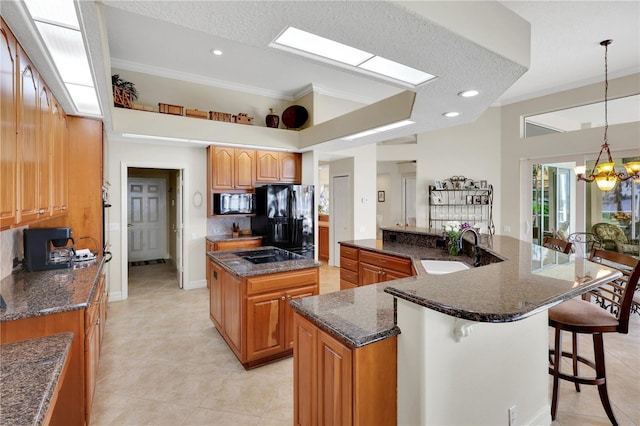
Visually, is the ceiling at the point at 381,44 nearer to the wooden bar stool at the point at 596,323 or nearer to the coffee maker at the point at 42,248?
the coffee maker at the point at 42,248

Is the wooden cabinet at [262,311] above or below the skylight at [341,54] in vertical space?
below

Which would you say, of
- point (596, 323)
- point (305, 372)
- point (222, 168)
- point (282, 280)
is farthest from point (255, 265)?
point (222, 168)

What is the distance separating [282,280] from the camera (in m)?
2.80

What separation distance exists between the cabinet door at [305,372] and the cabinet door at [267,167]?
3.98 meters

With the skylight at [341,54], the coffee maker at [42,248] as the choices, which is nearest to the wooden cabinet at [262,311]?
the coffee maker at [42,248]

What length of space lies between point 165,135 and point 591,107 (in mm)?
6978

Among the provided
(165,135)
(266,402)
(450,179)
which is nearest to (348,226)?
(450,179)

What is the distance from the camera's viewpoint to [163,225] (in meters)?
7.88

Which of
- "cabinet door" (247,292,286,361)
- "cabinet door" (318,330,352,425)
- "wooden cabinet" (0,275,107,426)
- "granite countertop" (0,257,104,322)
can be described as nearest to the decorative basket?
"granite countertop" (0,257,104,322)

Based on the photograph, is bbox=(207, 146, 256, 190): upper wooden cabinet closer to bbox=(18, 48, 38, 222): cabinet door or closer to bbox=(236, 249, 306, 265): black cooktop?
bbox=(236, 249, 306, 265): black cooktop

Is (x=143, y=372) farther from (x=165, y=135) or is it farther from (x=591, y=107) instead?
(x=591, y=107)

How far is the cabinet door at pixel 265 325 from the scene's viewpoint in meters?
2.67

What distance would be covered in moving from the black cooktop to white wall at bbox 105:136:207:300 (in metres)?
2.19

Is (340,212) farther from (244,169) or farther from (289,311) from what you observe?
(289,311)
